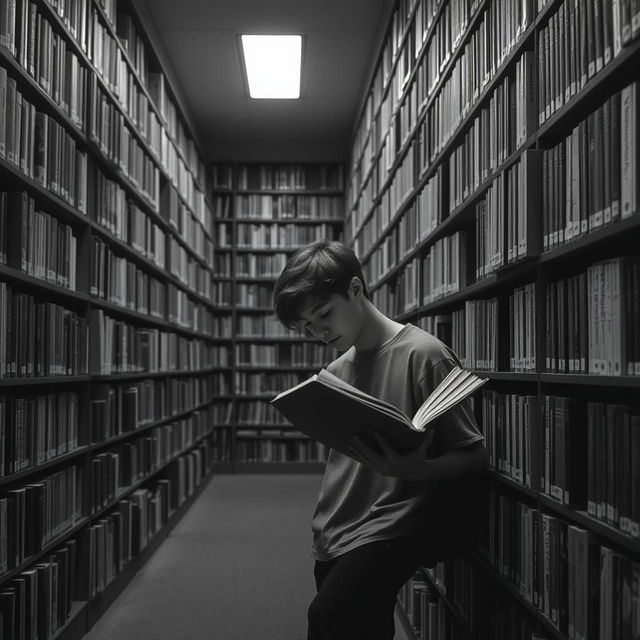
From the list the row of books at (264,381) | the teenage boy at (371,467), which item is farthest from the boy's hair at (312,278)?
the row of books at (264,381)

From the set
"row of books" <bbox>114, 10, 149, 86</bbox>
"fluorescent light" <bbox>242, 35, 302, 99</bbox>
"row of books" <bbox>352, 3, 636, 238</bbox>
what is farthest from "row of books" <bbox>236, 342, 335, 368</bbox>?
"row of books" <bbox>352, 3, 636, 238</bbox>

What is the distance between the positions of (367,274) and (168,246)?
1351mm

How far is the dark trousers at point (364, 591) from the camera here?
136 cm

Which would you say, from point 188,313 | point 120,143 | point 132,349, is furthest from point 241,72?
point 132,349

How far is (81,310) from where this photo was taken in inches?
112

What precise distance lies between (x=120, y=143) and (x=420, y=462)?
246 centimetres

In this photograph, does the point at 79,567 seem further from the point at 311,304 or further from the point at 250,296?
the point at 250,296

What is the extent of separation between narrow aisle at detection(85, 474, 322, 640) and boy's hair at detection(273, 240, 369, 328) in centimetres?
155

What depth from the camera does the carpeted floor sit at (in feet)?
9.13

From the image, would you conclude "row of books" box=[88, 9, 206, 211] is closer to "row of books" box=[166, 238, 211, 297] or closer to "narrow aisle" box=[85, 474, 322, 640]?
"row of books" box=[166, 238, 211, 297]

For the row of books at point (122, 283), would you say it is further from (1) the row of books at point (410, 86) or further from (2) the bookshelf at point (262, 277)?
(2) the bookshelf at point (262, 277)

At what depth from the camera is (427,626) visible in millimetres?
2379

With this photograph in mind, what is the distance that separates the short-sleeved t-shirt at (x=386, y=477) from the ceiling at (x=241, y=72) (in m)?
2.98

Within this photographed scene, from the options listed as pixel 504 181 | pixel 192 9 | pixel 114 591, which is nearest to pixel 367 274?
pixel 192 9
